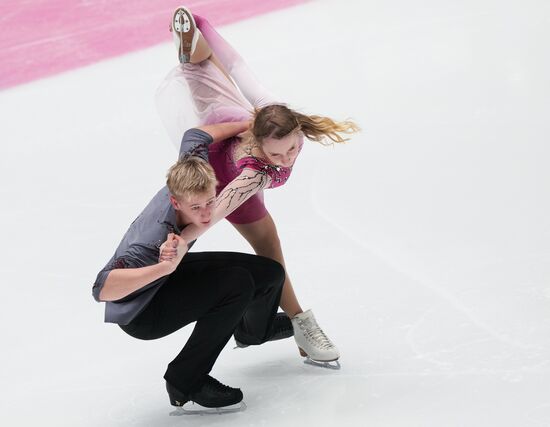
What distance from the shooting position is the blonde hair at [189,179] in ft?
9.73

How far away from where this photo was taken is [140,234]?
3.11 meters

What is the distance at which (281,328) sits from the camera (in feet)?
11.8

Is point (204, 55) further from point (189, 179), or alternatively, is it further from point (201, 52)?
point (189, 179)

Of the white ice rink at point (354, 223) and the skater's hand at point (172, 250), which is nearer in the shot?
the skater's hand at point (172, 250)

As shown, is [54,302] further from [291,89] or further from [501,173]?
[291,89]

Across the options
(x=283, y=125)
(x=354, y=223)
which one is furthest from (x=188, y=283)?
(x=354, y=223)

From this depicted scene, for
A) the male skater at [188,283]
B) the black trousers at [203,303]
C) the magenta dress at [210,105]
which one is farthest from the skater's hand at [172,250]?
the magenta dress at [210,105]

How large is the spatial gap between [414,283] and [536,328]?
551mm

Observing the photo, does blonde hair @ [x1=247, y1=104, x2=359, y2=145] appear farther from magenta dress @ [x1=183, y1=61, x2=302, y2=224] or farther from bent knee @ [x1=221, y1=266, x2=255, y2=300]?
bent knee @ [x1=221, y1=266, x2=255, y2=300]

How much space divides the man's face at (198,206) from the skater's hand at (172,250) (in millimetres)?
101

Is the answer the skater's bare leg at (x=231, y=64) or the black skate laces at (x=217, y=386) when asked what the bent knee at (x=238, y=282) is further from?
the skater's bare leg at (x=231, y=64)

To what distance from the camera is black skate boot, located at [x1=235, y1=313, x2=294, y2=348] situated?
358 cm

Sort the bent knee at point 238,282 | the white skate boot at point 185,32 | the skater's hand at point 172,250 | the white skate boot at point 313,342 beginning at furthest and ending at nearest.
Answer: the white skate boot at point 185,32 → the white skate boot at point 313,342 → the bent knee at point 238,282 → the skater's hand at point 172,250

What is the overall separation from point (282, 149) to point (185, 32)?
71 centimetres
